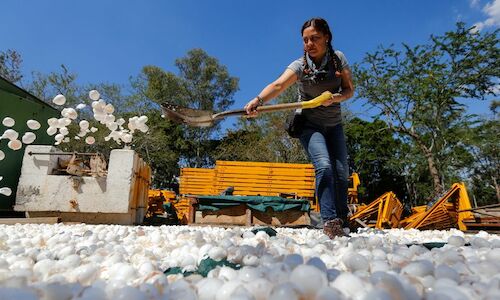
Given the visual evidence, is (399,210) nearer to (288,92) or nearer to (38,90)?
(288,92)

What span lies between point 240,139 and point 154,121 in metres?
6.82

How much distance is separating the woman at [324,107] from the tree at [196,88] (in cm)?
2404

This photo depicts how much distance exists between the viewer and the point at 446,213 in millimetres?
5844

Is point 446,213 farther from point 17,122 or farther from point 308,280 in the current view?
point 17,122

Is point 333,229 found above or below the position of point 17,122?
below

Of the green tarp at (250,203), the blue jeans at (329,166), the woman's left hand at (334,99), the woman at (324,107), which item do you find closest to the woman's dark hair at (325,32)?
the woman at (324,107)

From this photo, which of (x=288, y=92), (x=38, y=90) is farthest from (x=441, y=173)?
(x=38, y=90)

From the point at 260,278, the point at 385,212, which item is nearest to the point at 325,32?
the point at 260,278

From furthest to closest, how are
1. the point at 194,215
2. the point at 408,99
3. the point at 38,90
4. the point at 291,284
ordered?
the point at 38,90
the point at 408,99
the point at 194,215
the point at 291,284

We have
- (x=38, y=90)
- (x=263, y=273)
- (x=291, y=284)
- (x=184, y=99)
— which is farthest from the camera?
(x=184, y=99)

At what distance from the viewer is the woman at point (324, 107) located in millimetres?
2658

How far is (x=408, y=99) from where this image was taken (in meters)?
16.2

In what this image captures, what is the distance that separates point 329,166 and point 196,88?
26203mm

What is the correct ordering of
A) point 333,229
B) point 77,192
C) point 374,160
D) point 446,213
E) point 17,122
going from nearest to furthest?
point 333,229 → point 77,192 → point 446,213 → point 17,122 → point 374,160
